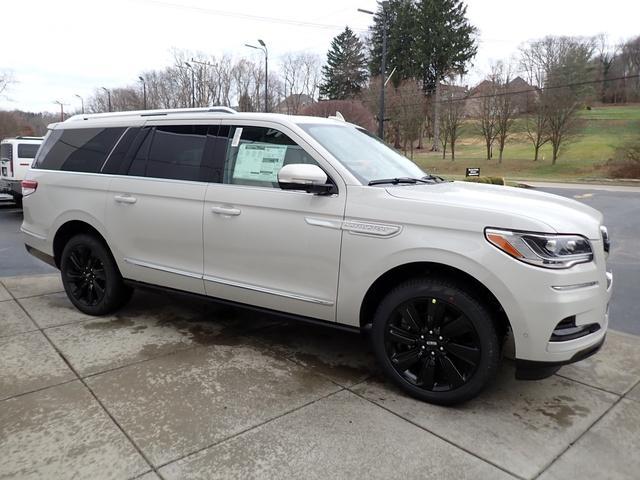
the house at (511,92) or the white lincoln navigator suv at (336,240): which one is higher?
the house at (511,92)

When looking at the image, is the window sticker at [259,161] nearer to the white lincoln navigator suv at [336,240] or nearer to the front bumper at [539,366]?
the white lincoln navigator suv at [336,240]

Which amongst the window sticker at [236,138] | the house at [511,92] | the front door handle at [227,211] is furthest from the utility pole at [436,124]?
the front door handle at [227,211]

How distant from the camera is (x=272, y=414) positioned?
9.71 feet

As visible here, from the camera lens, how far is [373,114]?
5141cm

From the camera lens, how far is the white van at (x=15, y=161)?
13008 mm

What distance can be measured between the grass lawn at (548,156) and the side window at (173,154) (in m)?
31.5

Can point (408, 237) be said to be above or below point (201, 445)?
above

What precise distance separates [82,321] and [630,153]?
3412 cm

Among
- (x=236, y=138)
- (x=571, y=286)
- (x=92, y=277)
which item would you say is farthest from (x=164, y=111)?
(x=571, y=286)

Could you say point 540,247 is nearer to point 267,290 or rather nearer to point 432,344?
point 432,344

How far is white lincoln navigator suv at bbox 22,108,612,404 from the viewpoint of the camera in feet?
9.02

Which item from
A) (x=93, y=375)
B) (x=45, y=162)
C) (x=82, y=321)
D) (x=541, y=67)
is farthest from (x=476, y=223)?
(x=541, y=67)

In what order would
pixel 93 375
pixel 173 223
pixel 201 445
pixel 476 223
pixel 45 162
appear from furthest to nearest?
pixel 45 162 → pixel 173 223 → pixel 93 375 → pixel 476 223 → pixel 201 445

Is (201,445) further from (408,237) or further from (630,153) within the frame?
(630,153)
